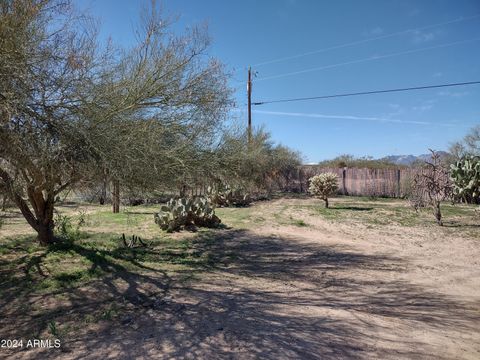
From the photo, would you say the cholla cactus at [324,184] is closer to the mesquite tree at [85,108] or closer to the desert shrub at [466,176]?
the desert shrub at [466,176]

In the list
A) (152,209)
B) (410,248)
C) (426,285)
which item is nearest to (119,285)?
(426,285)

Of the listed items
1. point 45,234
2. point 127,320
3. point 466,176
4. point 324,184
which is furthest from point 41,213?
point 466,176

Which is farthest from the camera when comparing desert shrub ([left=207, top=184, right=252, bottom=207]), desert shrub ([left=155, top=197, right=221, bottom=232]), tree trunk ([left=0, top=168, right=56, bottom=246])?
desert shrub ([left=207, top=184, right=252, bottom=207])

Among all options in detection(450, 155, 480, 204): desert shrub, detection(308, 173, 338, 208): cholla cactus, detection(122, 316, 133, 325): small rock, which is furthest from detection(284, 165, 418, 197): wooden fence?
detection(122, 316, 133, 325): small rock

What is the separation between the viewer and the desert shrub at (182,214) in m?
10.4

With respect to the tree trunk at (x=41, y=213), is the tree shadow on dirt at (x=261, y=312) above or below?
below

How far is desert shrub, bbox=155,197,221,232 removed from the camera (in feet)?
34.1

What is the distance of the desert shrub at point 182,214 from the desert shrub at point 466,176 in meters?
9.01

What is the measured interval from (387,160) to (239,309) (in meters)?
34.8

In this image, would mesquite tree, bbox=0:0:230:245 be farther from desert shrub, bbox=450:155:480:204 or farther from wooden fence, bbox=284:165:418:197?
wooden fence, bbox=284:165:418:197

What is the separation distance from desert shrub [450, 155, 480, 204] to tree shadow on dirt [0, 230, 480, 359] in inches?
328

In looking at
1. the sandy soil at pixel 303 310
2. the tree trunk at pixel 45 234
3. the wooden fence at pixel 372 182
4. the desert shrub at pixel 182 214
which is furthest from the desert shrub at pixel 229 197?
the wooden fence at pixel 372 182

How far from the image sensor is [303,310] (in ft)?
15.1

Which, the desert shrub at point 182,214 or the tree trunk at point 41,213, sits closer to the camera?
the tree trunk at point 41,213
